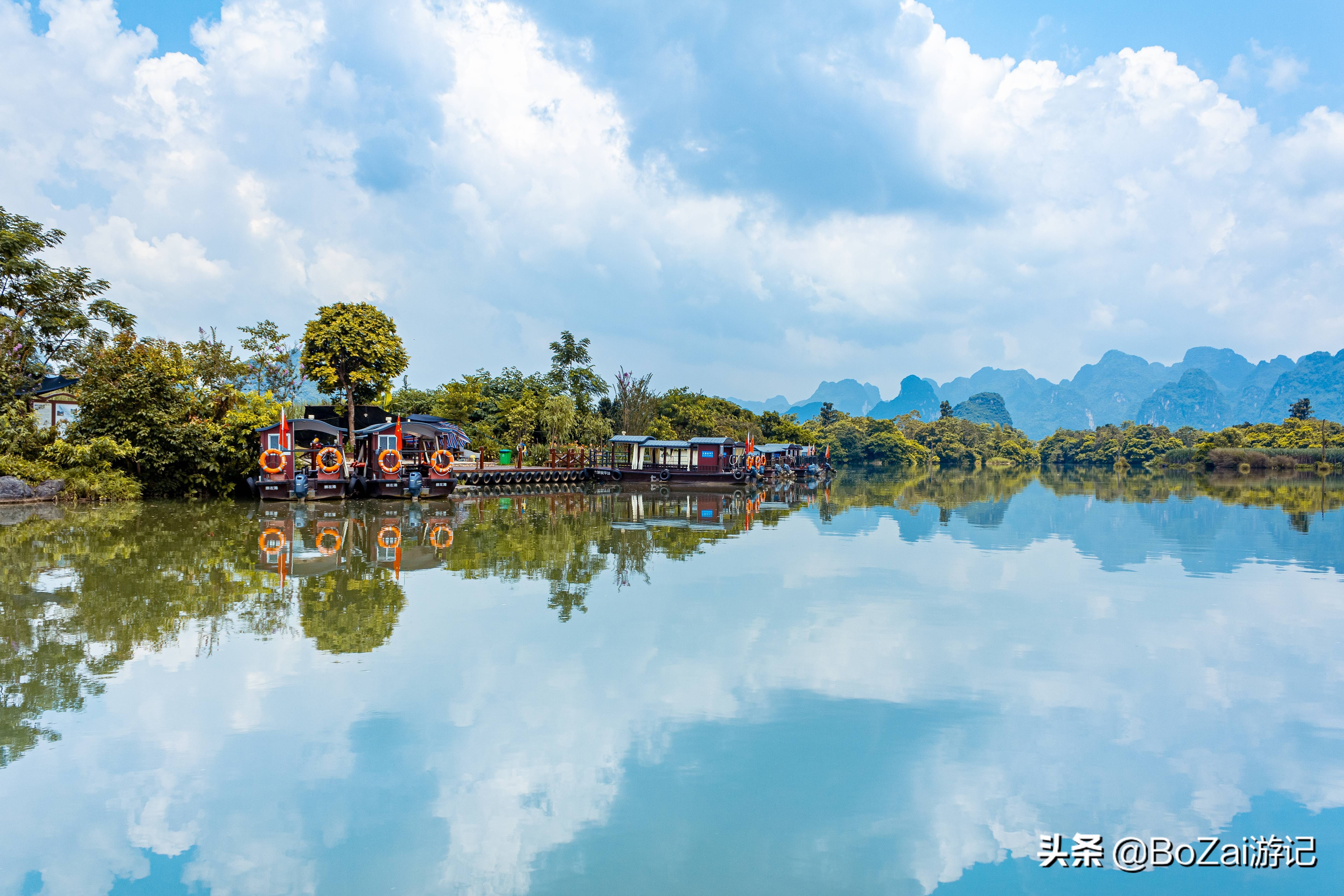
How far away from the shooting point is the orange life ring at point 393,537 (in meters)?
14.1

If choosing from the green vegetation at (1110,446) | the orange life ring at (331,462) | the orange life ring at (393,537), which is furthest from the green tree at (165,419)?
the green vegetation at (1110,446)

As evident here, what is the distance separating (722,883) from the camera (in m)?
3.58

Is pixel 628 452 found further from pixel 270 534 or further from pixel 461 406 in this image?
pixel 270 534

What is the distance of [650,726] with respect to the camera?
540 cm

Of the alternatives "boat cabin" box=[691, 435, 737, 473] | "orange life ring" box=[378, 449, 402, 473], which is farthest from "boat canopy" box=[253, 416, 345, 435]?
"boat cabin" box=[691, 435, 737, 473]

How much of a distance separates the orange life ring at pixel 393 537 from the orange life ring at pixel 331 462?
23.8 ft

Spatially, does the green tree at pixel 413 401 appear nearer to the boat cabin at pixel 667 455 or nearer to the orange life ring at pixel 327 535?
the boat cabin at pixel 667 455

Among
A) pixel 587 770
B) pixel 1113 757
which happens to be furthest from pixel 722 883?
pixel 1113 757

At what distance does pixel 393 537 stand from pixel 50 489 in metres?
12.3

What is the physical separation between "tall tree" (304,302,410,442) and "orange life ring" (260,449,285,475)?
9.80ft

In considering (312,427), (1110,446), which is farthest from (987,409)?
(312,427)

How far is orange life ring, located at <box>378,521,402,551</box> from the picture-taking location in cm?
1407

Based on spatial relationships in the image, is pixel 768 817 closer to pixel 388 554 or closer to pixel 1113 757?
pixel 1113 757

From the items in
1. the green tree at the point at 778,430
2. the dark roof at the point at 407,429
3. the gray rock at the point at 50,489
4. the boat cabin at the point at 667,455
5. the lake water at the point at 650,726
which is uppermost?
the green tree at the point at 778,430
